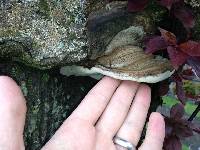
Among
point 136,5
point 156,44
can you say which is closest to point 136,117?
point 156,44

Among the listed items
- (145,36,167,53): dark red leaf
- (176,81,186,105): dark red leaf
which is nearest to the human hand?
(176,81,186,105): dark red leaf

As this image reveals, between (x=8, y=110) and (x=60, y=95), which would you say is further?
(x=60, y=95)

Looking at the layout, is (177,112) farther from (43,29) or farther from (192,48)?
(43,29)

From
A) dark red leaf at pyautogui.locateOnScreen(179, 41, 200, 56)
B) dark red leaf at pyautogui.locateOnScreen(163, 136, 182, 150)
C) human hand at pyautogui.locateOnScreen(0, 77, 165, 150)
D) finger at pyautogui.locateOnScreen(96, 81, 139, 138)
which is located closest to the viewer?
dark red leaf at pyautogui.locateOnScreen(179, 41, 200, 56)

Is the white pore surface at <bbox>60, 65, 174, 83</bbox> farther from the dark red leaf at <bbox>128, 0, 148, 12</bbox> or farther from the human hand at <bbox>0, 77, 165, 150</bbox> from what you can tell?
the dark red leaf at <bbox>128, 0, 148, 12</bbox>

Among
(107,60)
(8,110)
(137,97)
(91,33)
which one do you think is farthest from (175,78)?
(8,110)

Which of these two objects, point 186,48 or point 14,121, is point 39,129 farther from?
point 186,48
